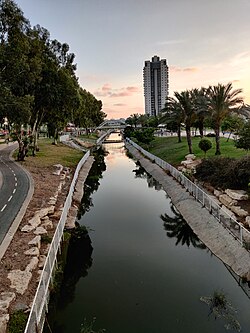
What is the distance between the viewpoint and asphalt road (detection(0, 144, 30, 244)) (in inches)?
807

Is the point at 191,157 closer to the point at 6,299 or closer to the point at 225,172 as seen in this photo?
the point at 225,172

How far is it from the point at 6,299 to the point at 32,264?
281cm

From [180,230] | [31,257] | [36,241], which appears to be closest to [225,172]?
[180,230]

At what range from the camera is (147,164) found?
172 feet

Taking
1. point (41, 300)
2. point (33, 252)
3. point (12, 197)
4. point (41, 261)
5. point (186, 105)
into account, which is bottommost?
point (41, 300)

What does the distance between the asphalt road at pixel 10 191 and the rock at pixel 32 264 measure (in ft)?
9.38

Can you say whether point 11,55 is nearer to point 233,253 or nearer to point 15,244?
point 15,244

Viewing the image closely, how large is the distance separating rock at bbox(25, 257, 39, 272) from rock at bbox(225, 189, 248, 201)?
14831mm

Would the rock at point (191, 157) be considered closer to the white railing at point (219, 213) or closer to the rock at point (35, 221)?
the white railing at point (219, 213)

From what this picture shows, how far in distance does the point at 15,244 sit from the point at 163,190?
22383 mm

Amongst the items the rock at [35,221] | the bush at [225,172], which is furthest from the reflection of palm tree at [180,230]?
the rock at [35,221]

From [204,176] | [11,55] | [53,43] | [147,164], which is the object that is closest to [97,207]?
[204,176]

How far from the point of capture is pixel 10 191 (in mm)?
27594

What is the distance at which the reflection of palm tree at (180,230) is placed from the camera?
22.0 m
